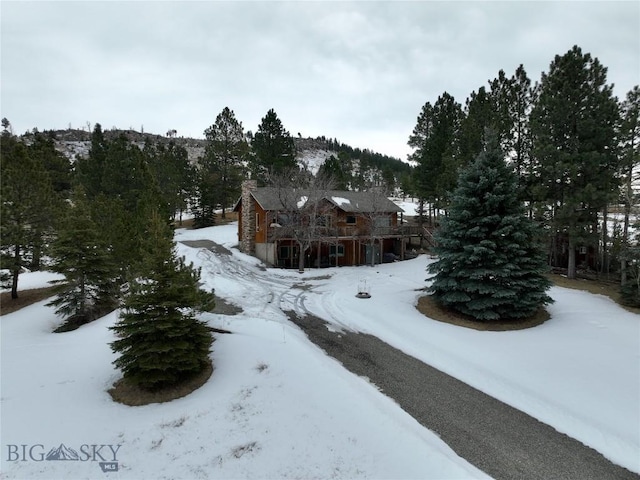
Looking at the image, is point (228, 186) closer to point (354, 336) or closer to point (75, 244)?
point (75, 244)

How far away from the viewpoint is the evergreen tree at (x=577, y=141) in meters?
19.1

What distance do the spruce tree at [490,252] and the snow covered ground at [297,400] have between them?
1454 millimetres

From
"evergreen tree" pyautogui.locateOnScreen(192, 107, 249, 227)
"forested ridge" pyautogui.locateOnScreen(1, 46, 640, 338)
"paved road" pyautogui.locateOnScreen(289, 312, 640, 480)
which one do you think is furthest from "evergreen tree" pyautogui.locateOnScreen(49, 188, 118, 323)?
"evergreen tree" pyautogui.locateOnScreen(192, 107, 249, 227)

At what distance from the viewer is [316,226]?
985 inches

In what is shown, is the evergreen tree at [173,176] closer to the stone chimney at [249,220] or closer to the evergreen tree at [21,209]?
the stone chimney at [249,220]

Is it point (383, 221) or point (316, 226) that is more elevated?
point (383, 221)

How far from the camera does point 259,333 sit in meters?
12.4

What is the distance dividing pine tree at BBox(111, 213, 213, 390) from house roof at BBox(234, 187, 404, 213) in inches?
604

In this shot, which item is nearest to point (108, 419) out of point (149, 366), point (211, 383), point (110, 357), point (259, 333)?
point (149, 366)

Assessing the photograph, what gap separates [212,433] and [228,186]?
41641mm

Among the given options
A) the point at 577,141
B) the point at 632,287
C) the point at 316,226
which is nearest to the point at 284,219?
the point at 316,226

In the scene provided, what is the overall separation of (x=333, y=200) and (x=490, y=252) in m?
15.7

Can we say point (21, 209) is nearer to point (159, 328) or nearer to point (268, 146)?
point (159, 328)

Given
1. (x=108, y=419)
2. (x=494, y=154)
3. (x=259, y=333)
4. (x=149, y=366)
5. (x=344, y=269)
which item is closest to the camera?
(x=108, y=419)
